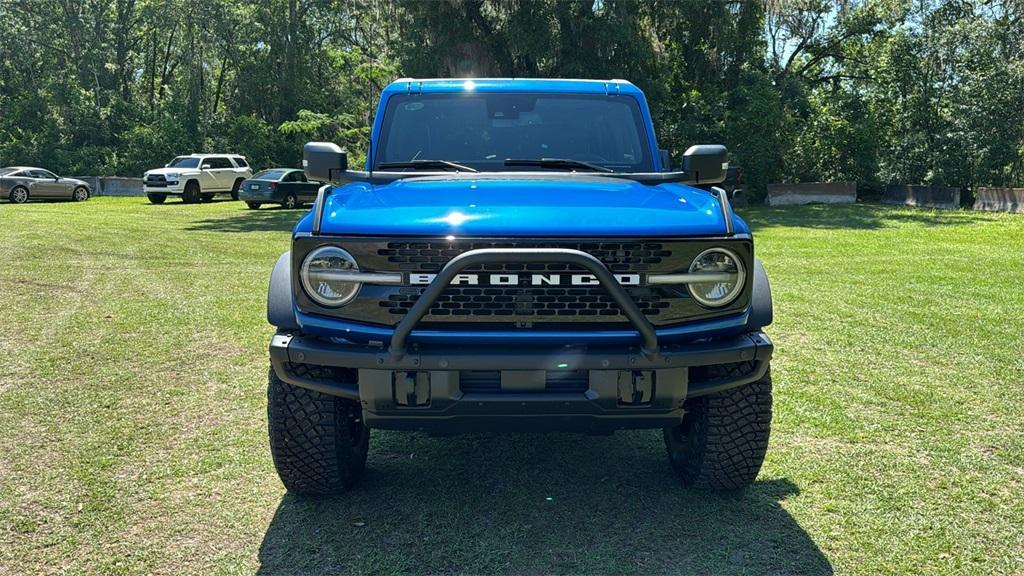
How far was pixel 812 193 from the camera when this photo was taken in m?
28.8

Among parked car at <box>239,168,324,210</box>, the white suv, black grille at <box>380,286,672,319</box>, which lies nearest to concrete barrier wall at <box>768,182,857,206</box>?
parked car at <box>239,168,324,210</box>

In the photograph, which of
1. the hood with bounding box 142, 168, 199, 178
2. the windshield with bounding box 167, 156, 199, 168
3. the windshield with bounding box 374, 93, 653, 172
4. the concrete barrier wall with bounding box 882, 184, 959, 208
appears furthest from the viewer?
the windshield with bounding box 167, 156, 199, 168

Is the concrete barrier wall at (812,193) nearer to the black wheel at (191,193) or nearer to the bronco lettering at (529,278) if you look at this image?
the black wheel at (191,193)

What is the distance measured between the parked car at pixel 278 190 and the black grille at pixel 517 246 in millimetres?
24518

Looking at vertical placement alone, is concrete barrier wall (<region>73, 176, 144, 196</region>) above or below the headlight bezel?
below

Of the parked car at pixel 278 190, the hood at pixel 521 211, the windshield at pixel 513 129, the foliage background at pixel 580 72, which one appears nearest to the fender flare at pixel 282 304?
the hood at pixel 521 211

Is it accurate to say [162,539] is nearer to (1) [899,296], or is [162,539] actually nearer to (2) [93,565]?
(2) [93,565]

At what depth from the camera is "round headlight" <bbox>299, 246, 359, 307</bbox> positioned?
328 cm

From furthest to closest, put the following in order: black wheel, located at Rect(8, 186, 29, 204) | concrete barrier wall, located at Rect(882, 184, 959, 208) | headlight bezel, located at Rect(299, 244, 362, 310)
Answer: black wheel, located at Rect(8, 186, 29, 204) < concrete barrier wall, located at Rect(882, 184, 959, 208) < headlight bezel, located at Rect(299, 244, 362, 310)

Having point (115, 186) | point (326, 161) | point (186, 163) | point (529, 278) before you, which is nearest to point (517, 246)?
point (529, 278)

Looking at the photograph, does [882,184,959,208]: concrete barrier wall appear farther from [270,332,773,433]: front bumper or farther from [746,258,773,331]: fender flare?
[270,332,773,433]: front bumper

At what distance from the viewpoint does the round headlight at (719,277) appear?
3.34m

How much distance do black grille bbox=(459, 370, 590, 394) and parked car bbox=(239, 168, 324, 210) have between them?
24.7 meters

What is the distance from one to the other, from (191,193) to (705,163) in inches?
1139
